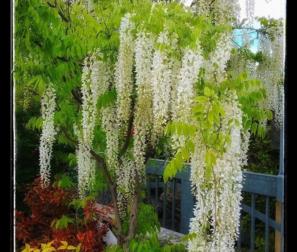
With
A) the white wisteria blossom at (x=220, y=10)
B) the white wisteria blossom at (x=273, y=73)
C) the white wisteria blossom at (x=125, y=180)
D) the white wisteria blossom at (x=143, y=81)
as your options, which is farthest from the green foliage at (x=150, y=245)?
the white wisteria blossom at (x=220, y=10)

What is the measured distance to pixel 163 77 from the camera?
228 centimetres

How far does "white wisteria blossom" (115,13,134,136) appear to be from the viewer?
93.1 inches

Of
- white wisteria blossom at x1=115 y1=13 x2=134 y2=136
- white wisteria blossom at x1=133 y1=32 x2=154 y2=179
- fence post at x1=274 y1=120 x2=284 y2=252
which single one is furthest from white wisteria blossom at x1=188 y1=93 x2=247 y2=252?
white wisteria blossom at x1=115 y1=13 x2=134 y2=136

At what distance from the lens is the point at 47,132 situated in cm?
253

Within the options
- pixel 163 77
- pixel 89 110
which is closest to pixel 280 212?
pixel 163 77

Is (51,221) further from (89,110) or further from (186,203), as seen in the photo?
(186,203)

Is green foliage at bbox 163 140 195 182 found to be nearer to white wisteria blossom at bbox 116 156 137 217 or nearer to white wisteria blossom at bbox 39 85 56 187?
white wisteria blossom at bbox 116 156 137 217

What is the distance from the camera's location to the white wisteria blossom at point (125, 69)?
93.1 inches

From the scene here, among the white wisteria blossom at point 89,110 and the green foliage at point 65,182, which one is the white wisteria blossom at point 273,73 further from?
the green foliage at point 65,182

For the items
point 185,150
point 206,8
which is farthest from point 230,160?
point 206,8

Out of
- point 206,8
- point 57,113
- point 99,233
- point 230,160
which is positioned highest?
point 206,8

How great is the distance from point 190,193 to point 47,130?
729 mm
